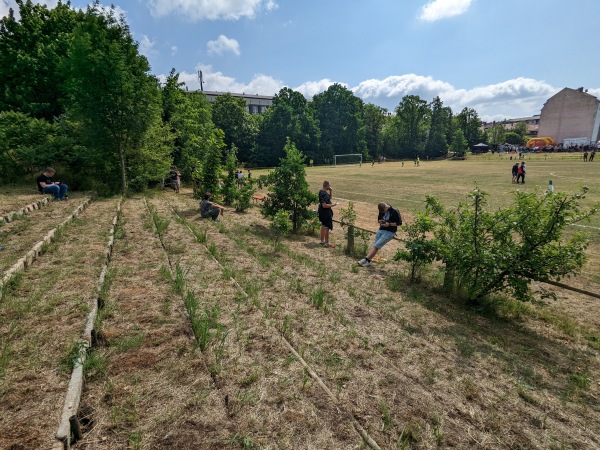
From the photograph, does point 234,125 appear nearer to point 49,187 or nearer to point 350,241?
point 49,187

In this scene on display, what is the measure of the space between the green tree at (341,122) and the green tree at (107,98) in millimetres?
54307

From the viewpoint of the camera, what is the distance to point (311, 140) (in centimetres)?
6200

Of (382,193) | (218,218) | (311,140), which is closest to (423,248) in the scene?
(218,218)

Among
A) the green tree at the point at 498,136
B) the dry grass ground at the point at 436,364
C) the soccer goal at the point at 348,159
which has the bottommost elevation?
the dry grass ground at the point at 436,364

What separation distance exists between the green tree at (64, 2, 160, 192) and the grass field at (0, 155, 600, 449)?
383 inches

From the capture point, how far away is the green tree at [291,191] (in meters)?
10.3

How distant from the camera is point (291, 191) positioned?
1034 cm

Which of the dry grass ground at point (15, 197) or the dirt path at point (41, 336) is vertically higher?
the dry grass ground at point (15, 197)

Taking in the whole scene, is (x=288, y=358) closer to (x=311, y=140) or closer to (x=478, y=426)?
(x=478, y=426)

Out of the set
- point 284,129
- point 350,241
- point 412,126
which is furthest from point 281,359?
point 412,126

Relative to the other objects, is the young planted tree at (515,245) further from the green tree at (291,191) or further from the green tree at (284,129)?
the green tree at (284,129)

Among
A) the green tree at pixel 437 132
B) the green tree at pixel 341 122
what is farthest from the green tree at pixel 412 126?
the green tree at pixel 341 122

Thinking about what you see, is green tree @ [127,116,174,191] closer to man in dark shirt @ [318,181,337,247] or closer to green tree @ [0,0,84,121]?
green tree @ [0,0,84,121]

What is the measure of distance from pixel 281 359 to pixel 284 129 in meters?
57.8
